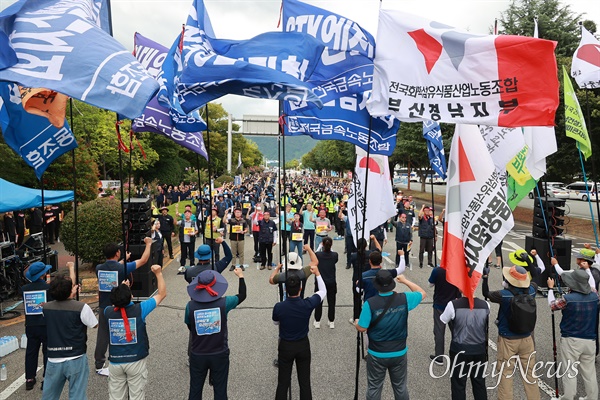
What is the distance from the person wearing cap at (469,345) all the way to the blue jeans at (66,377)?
433 centimetres

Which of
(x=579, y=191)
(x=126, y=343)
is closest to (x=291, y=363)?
(x=126, y=343)

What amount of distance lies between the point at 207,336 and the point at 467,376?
3.09 m

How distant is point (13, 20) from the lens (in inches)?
180

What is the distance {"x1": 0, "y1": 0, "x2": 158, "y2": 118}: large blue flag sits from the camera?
4.19m

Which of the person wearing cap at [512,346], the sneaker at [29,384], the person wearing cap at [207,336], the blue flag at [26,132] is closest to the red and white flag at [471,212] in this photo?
the person wearing cap at [512,346]

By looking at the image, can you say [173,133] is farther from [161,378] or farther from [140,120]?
[161,378]

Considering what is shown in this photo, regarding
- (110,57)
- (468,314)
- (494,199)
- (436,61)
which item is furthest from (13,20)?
(468,314)

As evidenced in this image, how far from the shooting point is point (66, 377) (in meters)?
4.48

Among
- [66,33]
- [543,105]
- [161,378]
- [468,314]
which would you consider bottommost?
[161,378]

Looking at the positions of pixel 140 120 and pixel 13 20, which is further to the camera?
pixel 140 120

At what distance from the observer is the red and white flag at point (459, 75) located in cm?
421

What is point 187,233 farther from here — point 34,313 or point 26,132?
point 26,132

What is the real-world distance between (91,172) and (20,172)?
2.90 m

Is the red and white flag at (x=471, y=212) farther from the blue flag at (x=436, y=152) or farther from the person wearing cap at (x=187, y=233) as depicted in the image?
the person wearing cap at (x=187, y=233)
